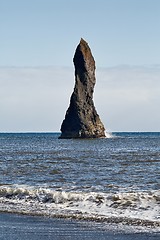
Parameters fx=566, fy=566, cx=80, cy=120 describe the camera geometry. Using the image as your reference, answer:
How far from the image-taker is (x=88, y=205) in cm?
2002

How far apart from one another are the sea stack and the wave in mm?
114897

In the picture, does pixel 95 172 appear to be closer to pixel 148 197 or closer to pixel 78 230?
pixel 148 197

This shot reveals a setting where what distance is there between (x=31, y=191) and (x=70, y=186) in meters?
3.70

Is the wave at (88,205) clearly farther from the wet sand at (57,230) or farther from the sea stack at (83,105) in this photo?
the sea stack at (83,105)

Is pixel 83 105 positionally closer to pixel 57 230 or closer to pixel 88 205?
pixel 88 205

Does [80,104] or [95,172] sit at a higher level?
[80,104]

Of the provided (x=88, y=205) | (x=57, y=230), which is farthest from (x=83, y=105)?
(x=57, y=230)

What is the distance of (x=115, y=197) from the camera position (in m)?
20.8

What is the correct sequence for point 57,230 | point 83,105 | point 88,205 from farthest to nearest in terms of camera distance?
point 83,105, point 88,205, point 57,230

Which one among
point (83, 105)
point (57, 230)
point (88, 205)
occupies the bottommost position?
point (57, 230)

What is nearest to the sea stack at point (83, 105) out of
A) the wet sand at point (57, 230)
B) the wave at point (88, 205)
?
the wave at point (88, 205)

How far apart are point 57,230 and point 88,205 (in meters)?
4.70

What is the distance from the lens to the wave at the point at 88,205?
682 inches

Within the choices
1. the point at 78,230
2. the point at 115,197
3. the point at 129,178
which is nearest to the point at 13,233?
the point at 78,230
